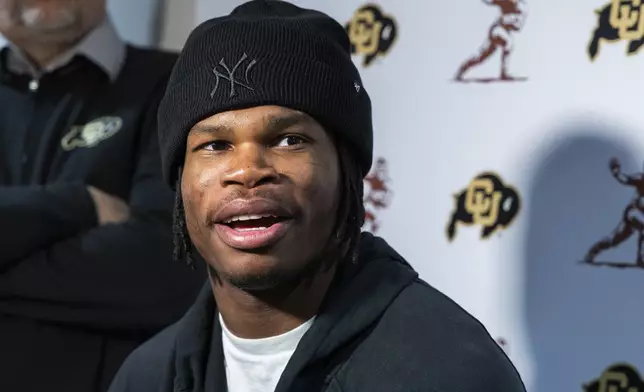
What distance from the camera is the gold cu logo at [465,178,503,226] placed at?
1374mm

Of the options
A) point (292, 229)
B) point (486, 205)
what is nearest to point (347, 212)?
point (292, 229)

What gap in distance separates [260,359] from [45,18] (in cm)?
75

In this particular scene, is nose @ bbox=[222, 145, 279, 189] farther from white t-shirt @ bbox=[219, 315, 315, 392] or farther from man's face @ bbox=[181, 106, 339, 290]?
white t-shirt @ bbox=[219, 315, 315, 392]

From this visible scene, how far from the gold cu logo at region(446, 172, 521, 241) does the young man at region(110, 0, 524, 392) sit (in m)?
0.33

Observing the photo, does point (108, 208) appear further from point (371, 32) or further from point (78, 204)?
point (371, 32)

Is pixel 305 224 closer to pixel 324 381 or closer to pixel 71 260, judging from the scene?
pixel 324 381

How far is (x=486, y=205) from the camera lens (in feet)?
4.53

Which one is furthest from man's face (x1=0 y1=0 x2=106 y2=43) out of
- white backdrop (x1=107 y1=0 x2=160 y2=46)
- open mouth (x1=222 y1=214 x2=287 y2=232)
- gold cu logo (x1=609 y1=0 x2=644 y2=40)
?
gold cu logo (x1=609 y1=0 x2=644 y2=40)

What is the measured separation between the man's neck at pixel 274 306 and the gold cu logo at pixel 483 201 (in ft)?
1.36

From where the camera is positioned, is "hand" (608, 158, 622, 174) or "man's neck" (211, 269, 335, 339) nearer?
"man's neck" (211, 269, 335, 339)

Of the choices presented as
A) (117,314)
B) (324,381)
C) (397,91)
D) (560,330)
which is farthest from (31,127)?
(560,330)

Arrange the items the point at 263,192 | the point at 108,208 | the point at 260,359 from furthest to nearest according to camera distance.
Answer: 1. the point at 108,208
2. the point at 260,359
3. the point at 263,192

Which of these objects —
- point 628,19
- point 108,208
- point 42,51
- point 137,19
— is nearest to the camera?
point 628,19

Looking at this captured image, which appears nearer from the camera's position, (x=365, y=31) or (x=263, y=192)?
(x=263, y=192)
